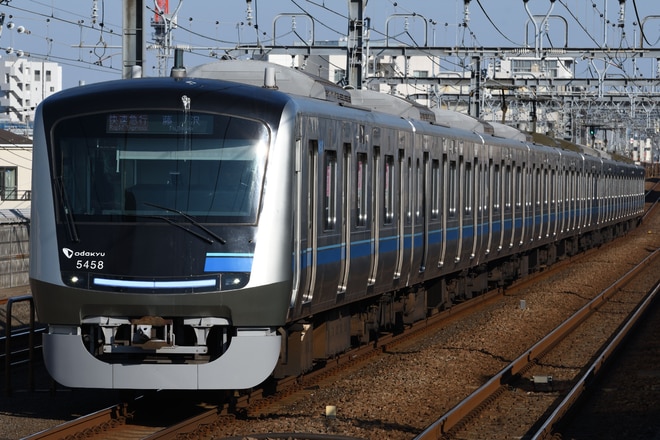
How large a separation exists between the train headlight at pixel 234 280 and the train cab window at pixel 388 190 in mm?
4222

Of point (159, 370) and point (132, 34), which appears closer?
point (159, 370)

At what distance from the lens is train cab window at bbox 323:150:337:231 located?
11352 mm

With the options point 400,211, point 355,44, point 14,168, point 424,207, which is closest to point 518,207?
point 355,44

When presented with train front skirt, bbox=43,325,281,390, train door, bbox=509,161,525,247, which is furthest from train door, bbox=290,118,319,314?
train door, bbox=509,161,525,247

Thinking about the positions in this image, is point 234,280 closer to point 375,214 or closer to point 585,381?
point 375,214

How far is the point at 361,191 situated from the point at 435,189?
12.9ft

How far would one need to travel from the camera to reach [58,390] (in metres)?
12.2

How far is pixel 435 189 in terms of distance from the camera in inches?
647

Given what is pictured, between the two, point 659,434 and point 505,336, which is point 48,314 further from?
point 505,336

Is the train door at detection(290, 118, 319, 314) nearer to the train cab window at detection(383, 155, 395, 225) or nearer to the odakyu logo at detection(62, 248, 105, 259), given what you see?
the odakyu logo at detection(62, 248, 105, 259)

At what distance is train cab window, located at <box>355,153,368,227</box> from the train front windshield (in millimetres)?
2702

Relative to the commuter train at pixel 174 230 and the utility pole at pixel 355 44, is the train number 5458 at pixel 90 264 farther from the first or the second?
the utility pole at pixel 355 44

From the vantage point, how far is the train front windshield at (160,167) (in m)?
9.73

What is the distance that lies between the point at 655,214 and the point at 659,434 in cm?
6043
